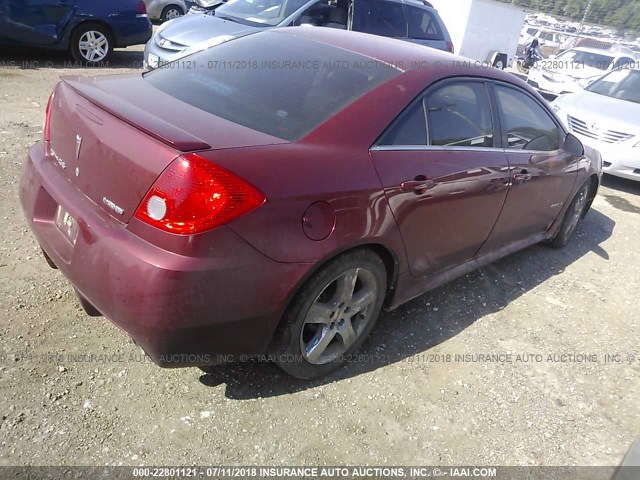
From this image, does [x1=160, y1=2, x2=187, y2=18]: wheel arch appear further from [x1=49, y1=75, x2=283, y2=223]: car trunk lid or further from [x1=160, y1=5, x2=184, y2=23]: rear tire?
[x1=49, y1=75, x2=283, y2=223]: car trunk lid

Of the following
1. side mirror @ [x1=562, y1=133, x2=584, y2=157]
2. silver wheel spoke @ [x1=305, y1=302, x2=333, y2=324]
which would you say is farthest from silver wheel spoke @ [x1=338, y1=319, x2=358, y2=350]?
side mirror @ [x1=562, y1=133, x2=584, y2=157]

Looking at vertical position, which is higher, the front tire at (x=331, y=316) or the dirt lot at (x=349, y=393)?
the front tire at (x=331, y=316)

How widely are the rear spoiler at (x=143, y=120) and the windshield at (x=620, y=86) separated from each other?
25.7 ft

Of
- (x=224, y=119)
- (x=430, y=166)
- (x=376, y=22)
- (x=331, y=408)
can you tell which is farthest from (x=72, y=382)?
(x=376, y=22)

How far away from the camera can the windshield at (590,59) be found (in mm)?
14316

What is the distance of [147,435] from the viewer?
221cm

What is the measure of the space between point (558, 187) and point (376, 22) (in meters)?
5.13

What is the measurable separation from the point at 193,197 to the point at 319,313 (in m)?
0.88

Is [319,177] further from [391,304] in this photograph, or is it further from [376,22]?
[376,22]

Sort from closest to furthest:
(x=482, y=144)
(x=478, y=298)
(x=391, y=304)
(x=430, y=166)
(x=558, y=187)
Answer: (x=430, y=166) → (x=391, y=304) → (x=482, y=144) → (x=478, y=298) → (x=558, y=187)

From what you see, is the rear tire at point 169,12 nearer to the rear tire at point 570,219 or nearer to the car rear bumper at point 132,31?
the car rear bumper at point 132,31

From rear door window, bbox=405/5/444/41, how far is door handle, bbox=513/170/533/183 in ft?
19.5

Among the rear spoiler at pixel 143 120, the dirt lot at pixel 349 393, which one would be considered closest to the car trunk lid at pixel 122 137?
the rear spoiler at pixel 143 120

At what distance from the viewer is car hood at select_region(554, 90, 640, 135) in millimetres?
6816
